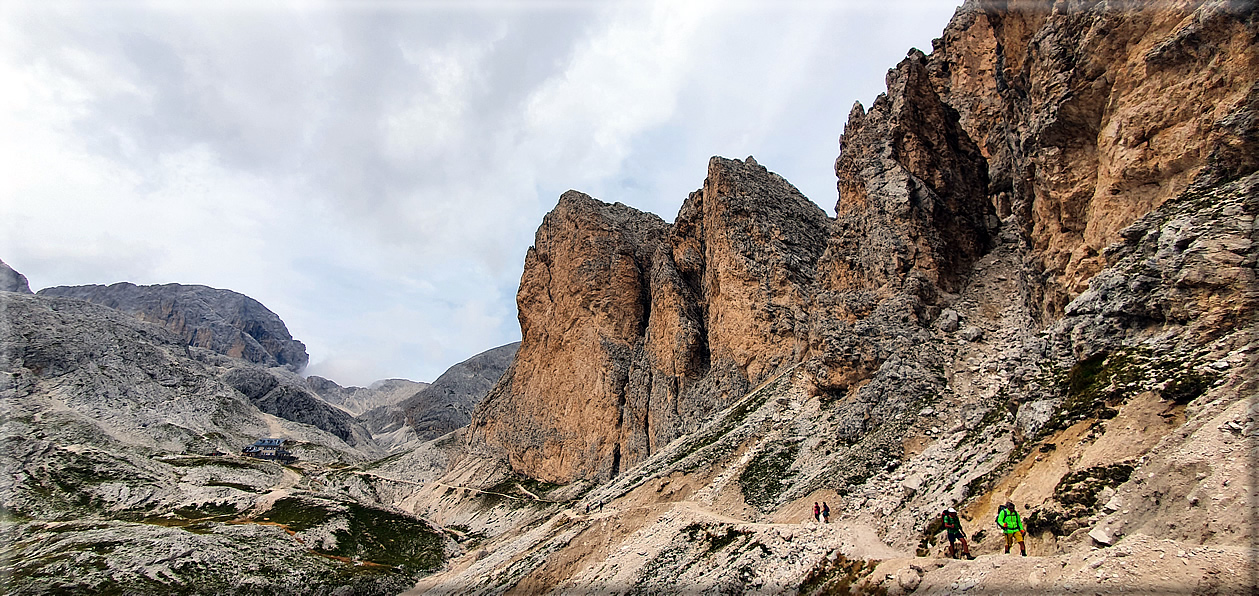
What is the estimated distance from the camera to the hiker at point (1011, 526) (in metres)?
16.9

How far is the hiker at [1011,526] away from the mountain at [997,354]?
395 mm

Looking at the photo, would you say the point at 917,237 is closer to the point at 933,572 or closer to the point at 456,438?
the point at 933,572

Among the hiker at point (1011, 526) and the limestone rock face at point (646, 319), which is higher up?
the limestone rock face at point (646, 319)

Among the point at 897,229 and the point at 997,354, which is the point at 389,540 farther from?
the point at 997,354

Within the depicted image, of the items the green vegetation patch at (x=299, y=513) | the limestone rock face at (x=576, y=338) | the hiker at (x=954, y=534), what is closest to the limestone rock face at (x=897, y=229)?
the hiker at (x=954, y=534)

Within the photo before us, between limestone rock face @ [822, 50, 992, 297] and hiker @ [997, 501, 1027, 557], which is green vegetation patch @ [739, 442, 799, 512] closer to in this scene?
limestone rock face @ [822, 50, 992, 297]

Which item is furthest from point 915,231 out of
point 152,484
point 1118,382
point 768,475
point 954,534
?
point 152,484

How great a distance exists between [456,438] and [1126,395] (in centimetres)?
13514

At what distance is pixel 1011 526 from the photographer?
16938 millimetres

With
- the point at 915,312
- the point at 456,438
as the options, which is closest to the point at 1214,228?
the point at 915,312

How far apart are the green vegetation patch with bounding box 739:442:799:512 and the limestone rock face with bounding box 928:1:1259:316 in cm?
1798

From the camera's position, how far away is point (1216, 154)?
2120cm

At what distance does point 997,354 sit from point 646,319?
230 feet

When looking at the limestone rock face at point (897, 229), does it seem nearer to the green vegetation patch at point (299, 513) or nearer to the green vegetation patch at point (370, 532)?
the green vegetation patch at point (370, 532)
